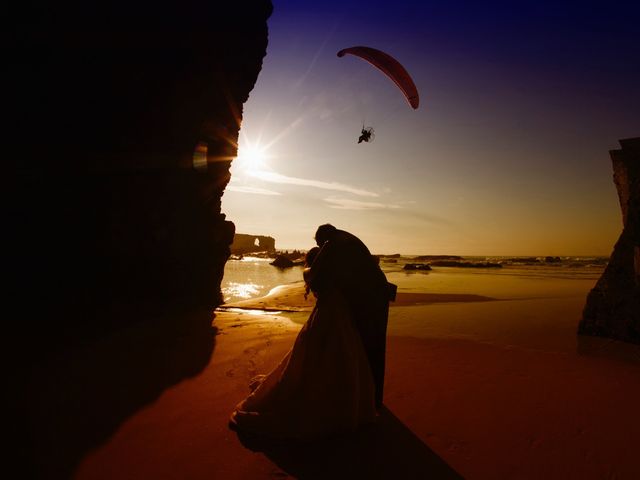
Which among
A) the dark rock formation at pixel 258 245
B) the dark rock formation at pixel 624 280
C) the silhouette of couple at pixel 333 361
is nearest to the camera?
the silhouette of couple at pixel 333 361

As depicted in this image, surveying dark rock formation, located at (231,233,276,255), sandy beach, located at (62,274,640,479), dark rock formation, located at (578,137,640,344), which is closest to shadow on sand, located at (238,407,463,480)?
sandy beach, located at (62,274,640,479)

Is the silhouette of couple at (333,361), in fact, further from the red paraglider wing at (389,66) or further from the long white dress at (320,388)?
the red paraglider wing at (389,66)

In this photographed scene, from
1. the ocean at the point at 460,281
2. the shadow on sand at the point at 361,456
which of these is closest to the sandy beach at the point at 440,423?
the shadow on sand at the point at 361,456

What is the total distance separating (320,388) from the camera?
368cm

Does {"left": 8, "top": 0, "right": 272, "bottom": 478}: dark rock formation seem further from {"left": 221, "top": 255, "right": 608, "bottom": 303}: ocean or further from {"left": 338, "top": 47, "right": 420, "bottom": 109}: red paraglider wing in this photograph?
{"left": 221, "top": 255, "right": 608, "bottom": 303}: ocean

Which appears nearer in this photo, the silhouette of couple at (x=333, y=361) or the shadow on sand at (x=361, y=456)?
the shadow on sand at (x=361, y=456)

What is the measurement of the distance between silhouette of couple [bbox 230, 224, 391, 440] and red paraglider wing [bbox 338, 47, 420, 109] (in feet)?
41.9

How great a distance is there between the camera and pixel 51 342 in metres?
7.60

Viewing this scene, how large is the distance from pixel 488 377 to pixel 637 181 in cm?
669

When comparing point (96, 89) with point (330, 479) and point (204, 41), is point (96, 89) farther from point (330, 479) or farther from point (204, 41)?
point (330, 479)

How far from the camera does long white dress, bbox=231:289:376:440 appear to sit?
3.68 m

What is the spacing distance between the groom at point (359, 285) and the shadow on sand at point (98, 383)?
10.3ft

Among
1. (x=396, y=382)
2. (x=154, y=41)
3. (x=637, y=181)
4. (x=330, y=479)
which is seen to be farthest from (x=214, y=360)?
(x=637, y=181)

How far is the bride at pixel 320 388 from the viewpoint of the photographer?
3676 millimetres
